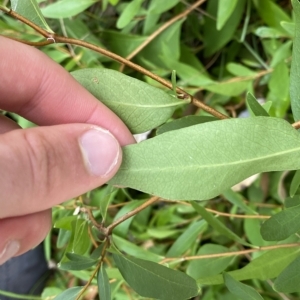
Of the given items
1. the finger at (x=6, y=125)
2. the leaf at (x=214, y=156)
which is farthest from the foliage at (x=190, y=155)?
the finger at (x=6, y=125)

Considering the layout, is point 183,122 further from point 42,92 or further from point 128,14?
point 128,14

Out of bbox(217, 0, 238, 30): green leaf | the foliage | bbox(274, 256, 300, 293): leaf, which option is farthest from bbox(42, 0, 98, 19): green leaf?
bbox(274, 256, 300, 293): leaf

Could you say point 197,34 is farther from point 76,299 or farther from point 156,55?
Result: point 76,299

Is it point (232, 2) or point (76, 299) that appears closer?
point (76, 299)

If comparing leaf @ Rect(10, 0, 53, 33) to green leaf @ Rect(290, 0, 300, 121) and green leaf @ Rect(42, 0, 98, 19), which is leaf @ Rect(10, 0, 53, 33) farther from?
green leaf @ Rect(42, 0, 98, 19)

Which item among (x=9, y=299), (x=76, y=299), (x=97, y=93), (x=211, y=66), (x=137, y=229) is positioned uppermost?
(x=97, y=93)

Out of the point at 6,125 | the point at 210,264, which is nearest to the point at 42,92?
the point at 6,125

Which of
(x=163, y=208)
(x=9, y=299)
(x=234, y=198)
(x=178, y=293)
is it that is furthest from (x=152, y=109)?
(x=9, y=299)
